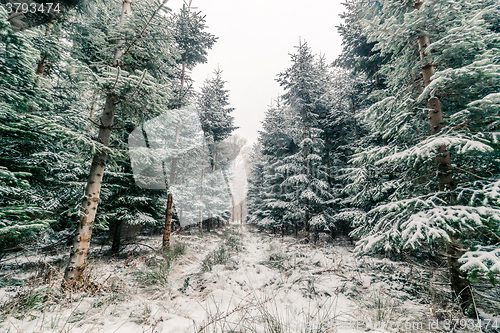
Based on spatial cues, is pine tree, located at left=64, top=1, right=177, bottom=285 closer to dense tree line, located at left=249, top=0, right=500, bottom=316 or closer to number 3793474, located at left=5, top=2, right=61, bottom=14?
number 3793474, located at left=5, top=2, right=61, bottom=14

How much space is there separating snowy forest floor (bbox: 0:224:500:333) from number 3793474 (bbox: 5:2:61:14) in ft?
21.7

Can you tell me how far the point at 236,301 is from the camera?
3.77 meters

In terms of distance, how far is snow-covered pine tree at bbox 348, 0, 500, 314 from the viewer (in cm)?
287

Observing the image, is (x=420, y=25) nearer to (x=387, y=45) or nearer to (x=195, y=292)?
(x=387, y=45)

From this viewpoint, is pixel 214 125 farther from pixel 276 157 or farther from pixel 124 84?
pixel 124 84

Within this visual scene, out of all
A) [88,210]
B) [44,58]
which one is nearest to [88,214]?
[88,210]

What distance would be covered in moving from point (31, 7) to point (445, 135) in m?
11.8

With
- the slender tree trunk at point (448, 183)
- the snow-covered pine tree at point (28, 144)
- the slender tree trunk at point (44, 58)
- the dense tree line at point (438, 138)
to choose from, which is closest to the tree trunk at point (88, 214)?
the snow-covered pine tree at point (28, 144)

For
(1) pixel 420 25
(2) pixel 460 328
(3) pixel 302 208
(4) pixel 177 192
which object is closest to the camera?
(2) pixel 460 328

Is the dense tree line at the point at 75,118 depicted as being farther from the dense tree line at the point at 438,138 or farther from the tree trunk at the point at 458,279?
the tree trunk at the point at 458,279

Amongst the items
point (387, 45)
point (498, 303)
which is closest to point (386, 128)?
point (387, 45)

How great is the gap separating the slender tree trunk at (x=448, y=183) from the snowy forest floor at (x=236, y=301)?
32cm

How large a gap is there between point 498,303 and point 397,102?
15.3ft

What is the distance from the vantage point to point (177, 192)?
8336mm
